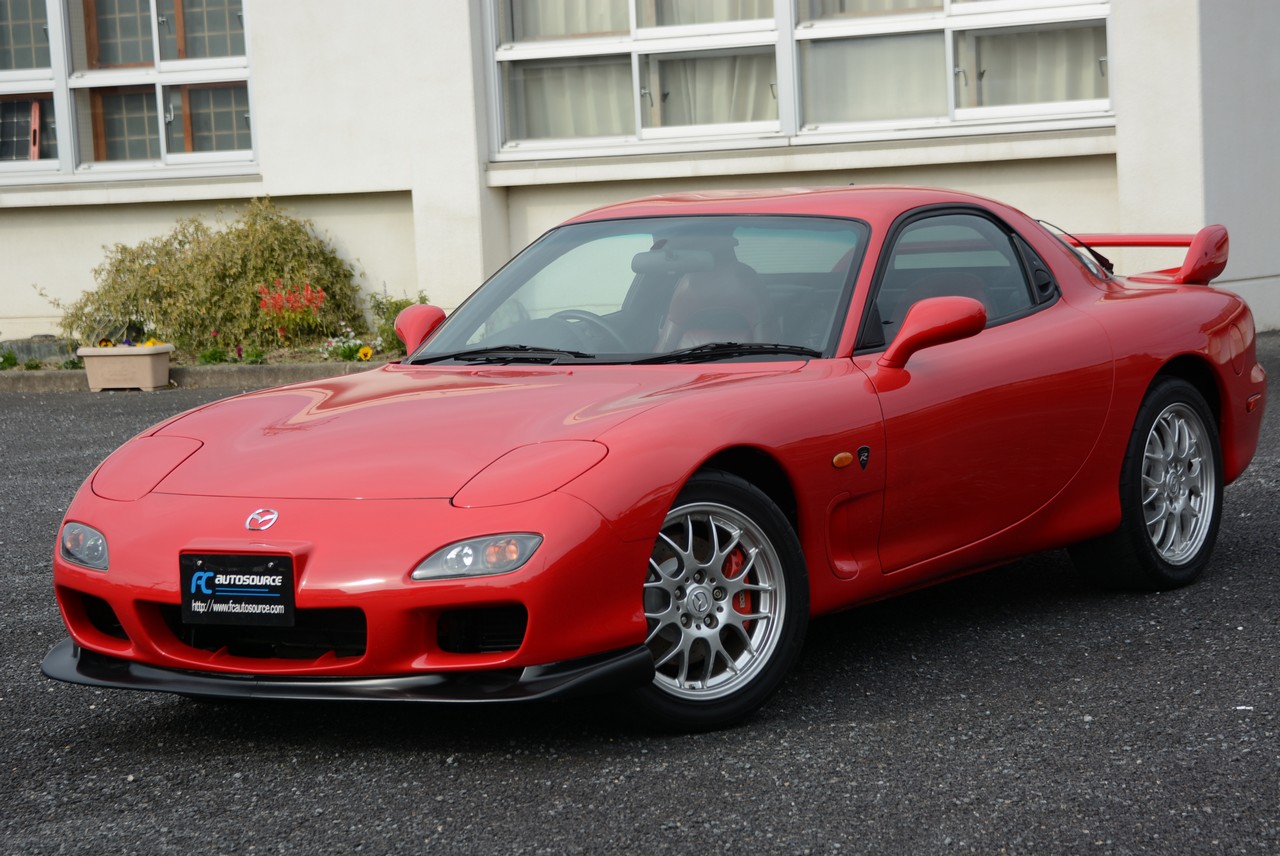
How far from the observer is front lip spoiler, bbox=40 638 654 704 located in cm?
365

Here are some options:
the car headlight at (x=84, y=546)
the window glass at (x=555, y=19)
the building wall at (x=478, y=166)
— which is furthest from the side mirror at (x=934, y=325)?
the window glass at (x=555, y=19)

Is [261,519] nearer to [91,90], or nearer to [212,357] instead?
[212,357]

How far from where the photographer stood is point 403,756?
12.8 ft

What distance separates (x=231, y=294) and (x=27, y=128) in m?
3.11

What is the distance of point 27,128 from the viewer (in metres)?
15.0

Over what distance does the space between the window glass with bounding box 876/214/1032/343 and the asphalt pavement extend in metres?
0.96

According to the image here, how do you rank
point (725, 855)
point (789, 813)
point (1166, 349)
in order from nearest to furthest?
point (725, 855), point (789, 813), point (1166, 349)

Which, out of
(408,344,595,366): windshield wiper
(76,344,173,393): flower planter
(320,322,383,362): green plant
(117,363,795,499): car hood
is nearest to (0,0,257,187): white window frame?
(320,322,383,362): green plant

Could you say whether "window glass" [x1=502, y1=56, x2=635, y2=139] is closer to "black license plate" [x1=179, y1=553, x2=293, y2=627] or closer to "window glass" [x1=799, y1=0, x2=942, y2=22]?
"window glass" [x1=799, y1=0, x2=942, y2=22]

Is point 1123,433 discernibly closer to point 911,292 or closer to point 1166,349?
point 1166,349

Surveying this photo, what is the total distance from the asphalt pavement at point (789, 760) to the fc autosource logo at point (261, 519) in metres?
0.43

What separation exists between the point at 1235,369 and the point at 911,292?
1467 millimetres

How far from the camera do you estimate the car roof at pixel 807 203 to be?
5.06 metres

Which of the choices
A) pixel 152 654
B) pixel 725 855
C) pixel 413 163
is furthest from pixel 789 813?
pixel 413 163
